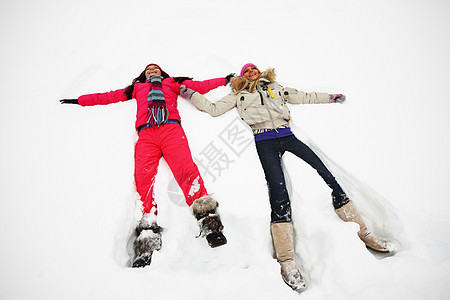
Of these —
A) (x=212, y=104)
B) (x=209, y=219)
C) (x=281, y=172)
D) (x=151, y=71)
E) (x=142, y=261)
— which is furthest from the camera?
(x=151, y=71)

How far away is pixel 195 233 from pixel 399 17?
183 inches

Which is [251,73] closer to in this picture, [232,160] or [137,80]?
[232,160]

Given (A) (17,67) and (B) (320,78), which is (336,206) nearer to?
(B) (320,78)

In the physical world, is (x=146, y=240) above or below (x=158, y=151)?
below

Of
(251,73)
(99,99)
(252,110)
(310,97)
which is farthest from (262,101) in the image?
(99,99)

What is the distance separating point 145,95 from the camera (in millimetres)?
2355

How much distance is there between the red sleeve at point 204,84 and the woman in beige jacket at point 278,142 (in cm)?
20

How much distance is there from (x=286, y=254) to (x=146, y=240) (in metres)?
1.08

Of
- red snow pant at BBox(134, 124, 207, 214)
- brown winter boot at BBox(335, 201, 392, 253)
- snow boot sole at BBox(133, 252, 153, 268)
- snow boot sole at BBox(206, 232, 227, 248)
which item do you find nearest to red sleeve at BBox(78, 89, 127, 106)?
red snow pant at BBox(134, 124, 207, 214)

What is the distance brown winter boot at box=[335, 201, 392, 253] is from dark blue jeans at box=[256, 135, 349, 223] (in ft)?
0.16

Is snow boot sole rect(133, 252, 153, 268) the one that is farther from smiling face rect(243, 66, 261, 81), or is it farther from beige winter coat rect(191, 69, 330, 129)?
smiling face rect(243, 66, 261, 81)

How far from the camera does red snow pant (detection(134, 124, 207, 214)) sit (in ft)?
5.93

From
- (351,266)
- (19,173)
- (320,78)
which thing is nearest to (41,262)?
(19,173)

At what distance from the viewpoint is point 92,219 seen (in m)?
1.57
